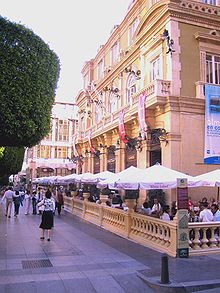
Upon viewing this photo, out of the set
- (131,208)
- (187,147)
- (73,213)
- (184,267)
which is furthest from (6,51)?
(73,213)

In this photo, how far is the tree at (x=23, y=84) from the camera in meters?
11.2

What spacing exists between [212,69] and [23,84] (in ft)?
39.4

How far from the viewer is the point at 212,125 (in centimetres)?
1841

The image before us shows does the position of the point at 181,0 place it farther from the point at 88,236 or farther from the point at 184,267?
the point at 184,267

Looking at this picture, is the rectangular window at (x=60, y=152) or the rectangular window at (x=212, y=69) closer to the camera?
the rectangular window at (x=212, y=69)

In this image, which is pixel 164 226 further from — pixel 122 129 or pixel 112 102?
Answer: pixel 112 102

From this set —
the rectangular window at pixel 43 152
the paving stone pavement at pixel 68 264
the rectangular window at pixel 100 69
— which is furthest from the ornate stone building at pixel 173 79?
the rectangular window at pixel 43 152

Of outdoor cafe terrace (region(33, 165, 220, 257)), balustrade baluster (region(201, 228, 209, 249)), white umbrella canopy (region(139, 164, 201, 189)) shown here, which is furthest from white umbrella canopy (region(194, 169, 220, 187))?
balustrade baluster (region(201, 228, 209, 249))

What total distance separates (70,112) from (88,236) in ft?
177

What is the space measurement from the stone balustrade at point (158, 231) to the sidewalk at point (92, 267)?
398 mm

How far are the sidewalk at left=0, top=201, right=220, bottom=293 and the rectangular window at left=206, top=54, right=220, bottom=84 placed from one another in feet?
37.0

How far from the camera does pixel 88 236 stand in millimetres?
13297

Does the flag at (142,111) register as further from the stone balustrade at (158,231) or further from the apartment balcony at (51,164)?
the apartment balcony at (51,164)

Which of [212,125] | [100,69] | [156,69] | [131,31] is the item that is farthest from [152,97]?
[100,69]
